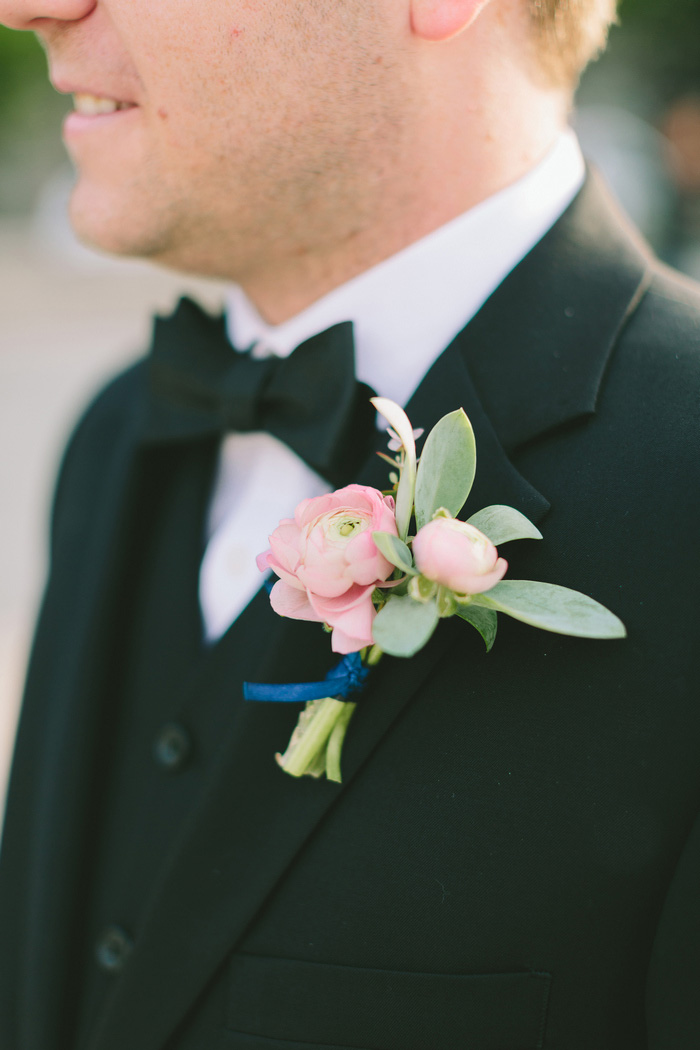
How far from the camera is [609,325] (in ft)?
3.84

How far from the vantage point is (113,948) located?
48.8 inches

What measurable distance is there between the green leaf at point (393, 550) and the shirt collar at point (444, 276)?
489mm

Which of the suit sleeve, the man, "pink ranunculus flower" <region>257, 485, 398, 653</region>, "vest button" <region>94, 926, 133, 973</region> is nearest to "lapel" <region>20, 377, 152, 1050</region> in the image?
the man

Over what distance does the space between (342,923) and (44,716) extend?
785mm

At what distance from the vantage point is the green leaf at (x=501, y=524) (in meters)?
0.90

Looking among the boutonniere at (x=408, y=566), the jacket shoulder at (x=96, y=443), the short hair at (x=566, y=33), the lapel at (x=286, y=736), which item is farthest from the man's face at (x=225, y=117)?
the boutonniere at (x=408, y=566)

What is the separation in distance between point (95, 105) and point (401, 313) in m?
0.62

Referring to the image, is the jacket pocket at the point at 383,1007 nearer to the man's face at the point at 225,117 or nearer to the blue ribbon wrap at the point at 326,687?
the blue ribbon wrap at the point at 326,687

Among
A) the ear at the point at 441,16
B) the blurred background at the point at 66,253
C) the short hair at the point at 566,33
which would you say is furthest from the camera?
the blurred background at the point at 66,253

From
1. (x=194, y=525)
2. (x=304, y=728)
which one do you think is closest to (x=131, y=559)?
(x=194, y=525)

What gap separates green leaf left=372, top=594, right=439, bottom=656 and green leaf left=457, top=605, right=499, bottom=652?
9cm

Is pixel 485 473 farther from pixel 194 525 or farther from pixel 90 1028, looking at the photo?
pixel 90 1028

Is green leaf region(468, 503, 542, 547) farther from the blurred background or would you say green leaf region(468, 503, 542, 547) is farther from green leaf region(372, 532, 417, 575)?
the blurred background

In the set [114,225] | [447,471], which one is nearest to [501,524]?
[447,471]
